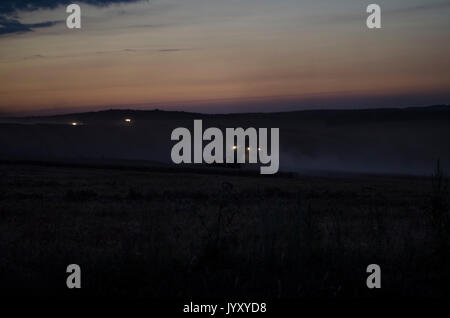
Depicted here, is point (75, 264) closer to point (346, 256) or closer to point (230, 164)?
point (346, 256)

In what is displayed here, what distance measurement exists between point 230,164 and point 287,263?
45786mm

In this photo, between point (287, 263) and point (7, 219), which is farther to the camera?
point (7, 219)

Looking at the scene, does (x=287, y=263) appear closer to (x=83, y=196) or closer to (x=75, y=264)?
(x=75, y=264)

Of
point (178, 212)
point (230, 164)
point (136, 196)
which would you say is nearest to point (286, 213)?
point (178, 212)

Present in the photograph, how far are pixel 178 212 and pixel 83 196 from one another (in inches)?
254

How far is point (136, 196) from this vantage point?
22.3 metres

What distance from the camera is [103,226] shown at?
1385 centimetres

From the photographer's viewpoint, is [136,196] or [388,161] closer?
[136,196]

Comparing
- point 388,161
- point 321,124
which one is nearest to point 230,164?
point 388,161
